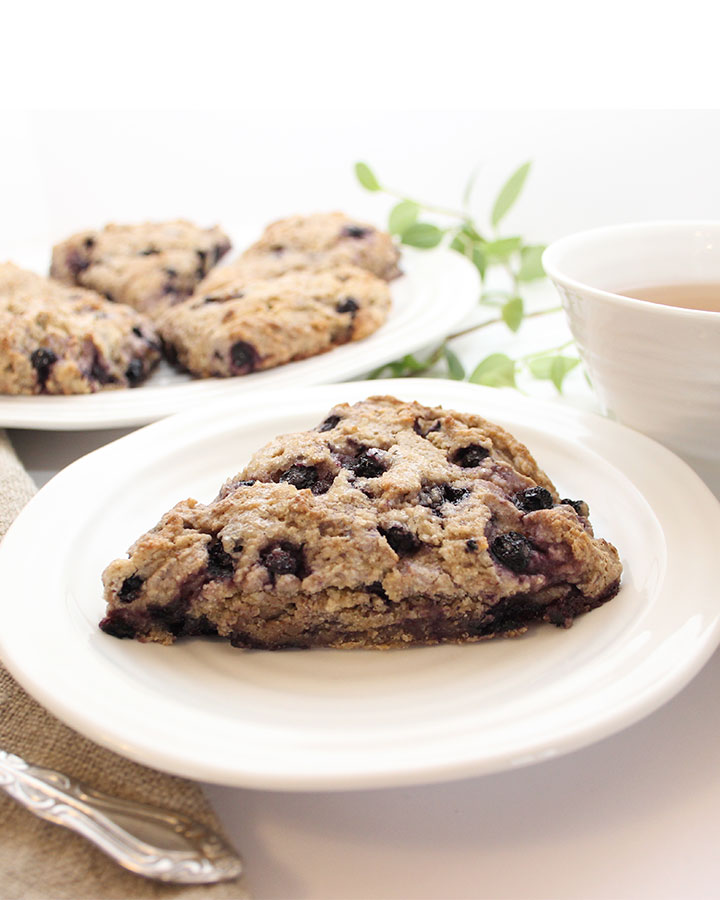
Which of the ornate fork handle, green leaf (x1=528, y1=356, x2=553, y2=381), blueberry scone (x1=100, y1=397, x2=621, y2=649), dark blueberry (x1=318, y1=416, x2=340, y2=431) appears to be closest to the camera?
the ornate fork handle

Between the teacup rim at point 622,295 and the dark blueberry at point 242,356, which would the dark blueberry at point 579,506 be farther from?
the dark blueberry at point 242,356

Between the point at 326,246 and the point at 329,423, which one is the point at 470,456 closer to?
the point at 329,423

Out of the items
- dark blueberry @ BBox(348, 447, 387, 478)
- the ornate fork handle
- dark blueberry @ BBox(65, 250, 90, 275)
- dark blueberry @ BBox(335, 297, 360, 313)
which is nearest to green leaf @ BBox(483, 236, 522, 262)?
dark blueberry @ BBox(335, 297, 360, 313)

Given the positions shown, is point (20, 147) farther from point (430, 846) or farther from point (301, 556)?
point (430, 846)

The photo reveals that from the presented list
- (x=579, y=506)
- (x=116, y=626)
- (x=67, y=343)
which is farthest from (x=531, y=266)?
(x=116, y=626)

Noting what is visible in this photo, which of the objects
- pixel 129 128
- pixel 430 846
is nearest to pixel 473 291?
pixel 430 846

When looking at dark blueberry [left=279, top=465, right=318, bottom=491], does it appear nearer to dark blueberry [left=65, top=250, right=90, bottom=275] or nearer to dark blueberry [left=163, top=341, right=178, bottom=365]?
dark blueberry [left=163, top=341, right=178, bottom=365]

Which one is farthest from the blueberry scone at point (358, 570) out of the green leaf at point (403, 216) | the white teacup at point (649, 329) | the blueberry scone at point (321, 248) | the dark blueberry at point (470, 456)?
the green leaf at point (403, 216)
